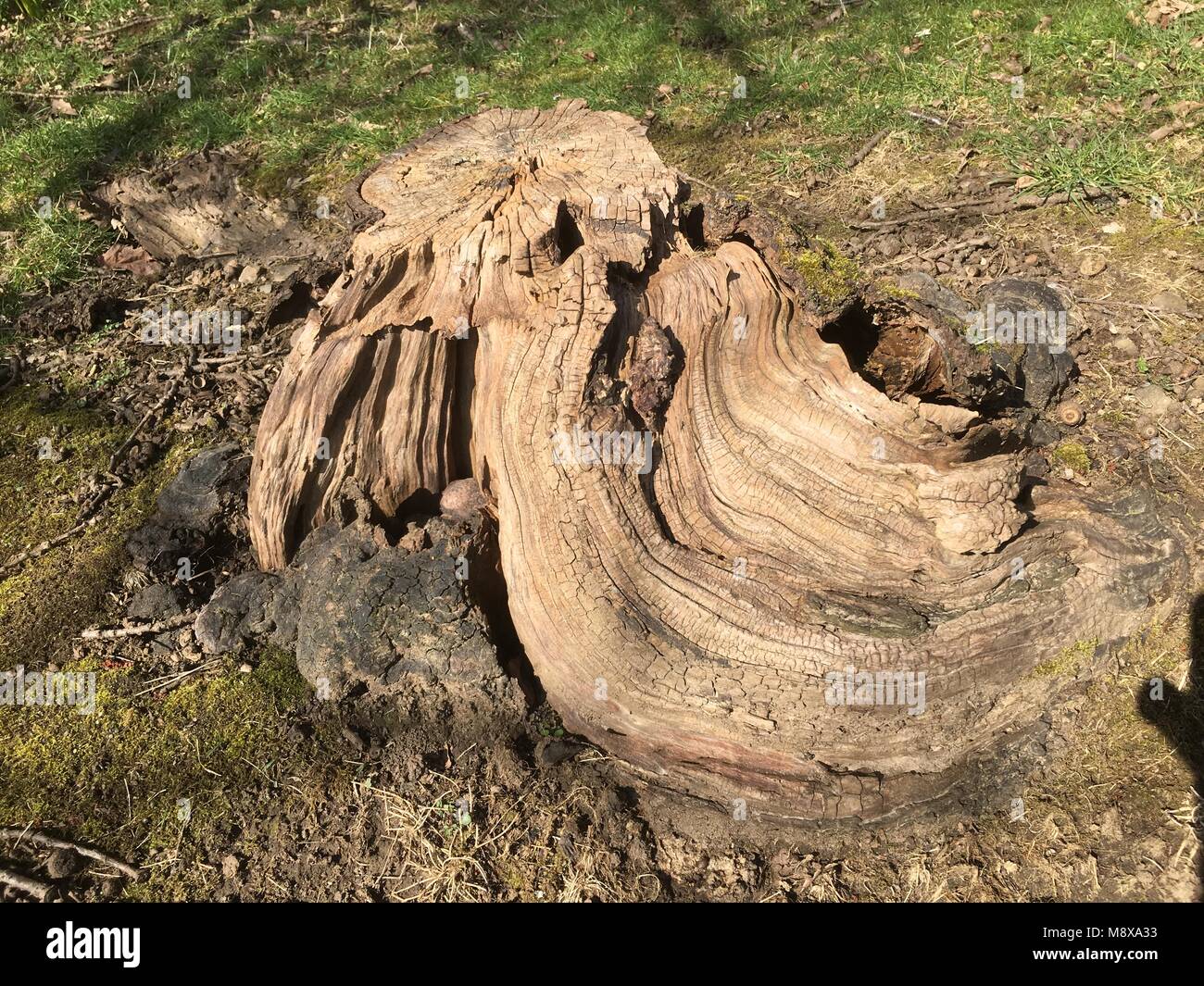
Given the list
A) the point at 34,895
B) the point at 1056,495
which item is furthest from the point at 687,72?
the point at 34,895

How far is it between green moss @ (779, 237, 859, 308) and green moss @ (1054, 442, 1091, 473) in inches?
55.7

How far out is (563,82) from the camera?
6.62 metres

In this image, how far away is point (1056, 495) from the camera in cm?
310

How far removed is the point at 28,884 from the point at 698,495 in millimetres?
2691

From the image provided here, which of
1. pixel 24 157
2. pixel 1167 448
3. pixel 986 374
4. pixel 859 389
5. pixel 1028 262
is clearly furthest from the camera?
pixel 24 157

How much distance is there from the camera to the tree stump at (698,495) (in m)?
2.72

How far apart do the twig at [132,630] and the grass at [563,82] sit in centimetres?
313

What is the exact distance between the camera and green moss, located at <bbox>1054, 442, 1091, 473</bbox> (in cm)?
372

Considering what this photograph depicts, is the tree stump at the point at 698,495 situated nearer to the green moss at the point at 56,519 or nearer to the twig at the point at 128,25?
the green moss at the point at 56,519

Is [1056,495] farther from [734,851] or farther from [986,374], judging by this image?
[734,851]

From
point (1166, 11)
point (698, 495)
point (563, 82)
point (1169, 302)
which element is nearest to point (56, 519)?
point (698, 495)

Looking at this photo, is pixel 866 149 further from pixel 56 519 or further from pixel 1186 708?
pixel 56 519

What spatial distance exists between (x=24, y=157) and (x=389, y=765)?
607 cm

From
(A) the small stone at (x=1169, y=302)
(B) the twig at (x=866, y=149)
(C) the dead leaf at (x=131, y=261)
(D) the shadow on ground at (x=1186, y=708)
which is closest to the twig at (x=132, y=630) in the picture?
(C) the dead leaf at (x=131, y=261)
